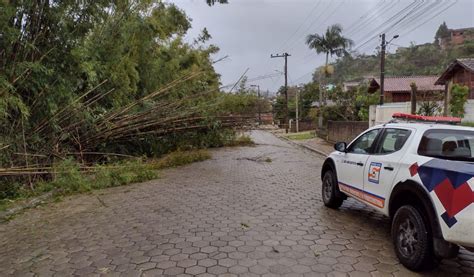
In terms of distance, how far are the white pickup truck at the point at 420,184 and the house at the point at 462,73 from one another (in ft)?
76.8

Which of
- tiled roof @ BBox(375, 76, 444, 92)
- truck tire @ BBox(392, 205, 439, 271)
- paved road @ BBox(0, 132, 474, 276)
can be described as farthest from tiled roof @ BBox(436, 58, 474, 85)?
truck tire @ BBox(392, 205, 439, 271)

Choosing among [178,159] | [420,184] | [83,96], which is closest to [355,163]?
[420,184]

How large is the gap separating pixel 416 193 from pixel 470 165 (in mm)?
573

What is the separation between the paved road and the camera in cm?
418

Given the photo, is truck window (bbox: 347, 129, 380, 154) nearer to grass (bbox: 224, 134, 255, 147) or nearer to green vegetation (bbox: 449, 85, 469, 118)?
green vegetation (bbox: 449, 85, 469, 118)

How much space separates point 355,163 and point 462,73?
2665 cm

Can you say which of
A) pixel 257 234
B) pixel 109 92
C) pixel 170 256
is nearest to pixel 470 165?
pixel 257 234

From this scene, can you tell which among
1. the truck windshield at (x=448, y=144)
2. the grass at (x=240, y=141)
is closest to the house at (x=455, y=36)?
the grass at (x=240, y=141)

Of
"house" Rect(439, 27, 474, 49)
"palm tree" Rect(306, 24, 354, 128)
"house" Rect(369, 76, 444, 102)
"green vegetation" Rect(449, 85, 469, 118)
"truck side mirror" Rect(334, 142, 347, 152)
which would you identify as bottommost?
"truck side mirror" Rect(334, 142, 347, 152)

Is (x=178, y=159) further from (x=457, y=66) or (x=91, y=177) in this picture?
(x=457, y=66)

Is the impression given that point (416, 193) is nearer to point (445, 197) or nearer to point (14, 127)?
point (445, 197)

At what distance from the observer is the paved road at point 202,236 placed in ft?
13.7

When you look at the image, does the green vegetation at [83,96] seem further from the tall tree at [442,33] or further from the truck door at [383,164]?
the tall tree at [442,33]

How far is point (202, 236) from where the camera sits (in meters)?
5.21
